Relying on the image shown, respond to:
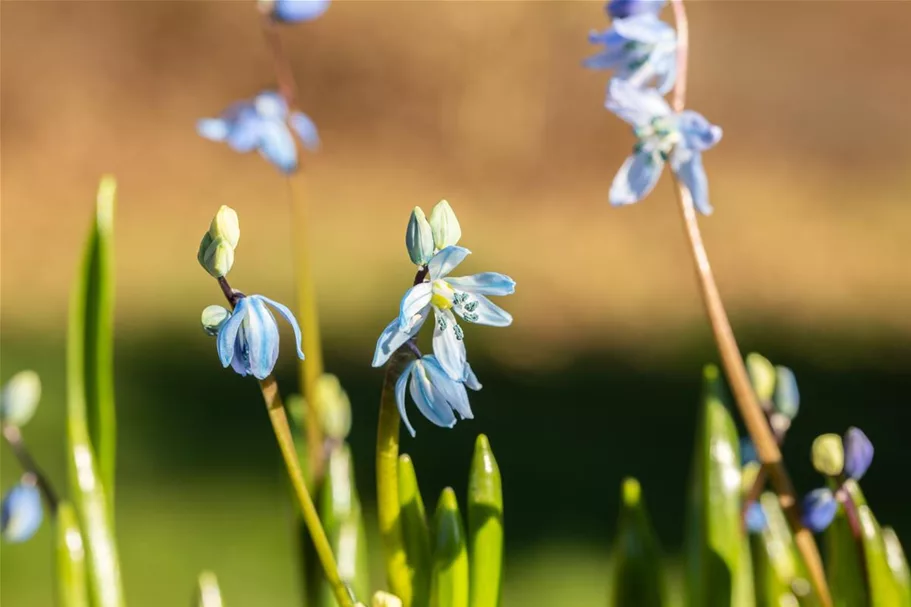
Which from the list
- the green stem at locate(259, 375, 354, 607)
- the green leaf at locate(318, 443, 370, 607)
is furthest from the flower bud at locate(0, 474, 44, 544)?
the green stem at locate(259, 375, 354, 607)

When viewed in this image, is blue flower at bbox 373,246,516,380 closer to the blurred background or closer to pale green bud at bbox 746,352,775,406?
pale green bud at bbox 746,352,775,406

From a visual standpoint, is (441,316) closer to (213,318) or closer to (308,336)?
(213,318)

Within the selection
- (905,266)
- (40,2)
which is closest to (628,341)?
(905,266)

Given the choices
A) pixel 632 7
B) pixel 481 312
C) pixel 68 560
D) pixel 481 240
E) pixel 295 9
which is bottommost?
pixel 68 560

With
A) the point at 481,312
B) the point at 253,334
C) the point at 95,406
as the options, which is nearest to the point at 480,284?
the point at 481,312

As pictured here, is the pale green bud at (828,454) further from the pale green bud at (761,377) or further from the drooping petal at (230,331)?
the drooping petal at (230,331)

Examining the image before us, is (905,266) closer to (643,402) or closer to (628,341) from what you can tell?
(628,341)
